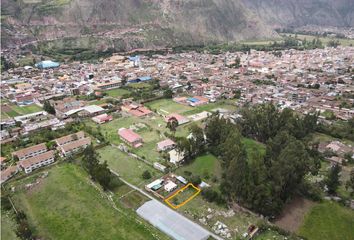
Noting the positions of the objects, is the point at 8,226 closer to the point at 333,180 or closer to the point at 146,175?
the point at 146,175

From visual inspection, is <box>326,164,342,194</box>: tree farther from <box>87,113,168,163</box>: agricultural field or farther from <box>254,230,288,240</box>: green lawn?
<box>87,113,168,163</box>: agricultural field

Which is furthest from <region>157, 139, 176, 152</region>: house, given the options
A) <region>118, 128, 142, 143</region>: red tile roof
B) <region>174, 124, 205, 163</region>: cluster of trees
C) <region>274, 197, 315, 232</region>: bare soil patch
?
<region>274, 197, 315, 232</region>: bare soil patch

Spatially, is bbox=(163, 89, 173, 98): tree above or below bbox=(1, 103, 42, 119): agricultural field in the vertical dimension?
below

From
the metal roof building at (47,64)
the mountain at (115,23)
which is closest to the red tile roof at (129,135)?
the metal roof building at (47,64)

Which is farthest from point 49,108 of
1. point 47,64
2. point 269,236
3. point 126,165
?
point 269,236

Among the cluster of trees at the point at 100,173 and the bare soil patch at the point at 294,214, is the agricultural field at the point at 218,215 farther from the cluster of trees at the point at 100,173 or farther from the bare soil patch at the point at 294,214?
the cluster of trees at the point at 100,173

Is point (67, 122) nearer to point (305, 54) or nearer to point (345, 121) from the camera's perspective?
point (345, 121)
